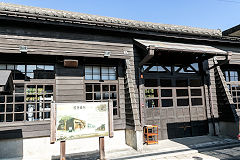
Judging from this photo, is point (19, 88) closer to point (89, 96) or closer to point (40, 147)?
point (40, 147)

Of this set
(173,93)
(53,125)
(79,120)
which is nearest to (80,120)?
(79,120)

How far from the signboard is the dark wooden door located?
2979mm

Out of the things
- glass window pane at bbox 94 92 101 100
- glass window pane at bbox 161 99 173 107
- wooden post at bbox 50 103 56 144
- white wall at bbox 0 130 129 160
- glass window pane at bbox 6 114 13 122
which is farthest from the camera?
glass window pane at bbox 161 99 173 107

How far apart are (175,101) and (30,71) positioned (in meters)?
6.41

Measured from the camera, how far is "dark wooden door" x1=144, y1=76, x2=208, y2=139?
747 cm

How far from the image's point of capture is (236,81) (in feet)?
30.0

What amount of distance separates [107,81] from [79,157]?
3089 millimetres

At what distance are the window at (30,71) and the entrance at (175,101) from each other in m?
4.13

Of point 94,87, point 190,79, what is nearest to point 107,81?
point 94,87

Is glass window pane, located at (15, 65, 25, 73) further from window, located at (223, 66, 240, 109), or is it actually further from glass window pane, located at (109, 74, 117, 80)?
window, located at (223, 66, 240, 109)

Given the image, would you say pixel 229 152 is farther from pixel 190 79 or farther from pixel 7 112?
pixel 7 112

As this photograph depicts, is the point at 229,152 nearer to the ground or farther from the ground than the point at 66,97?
nearer to the ground

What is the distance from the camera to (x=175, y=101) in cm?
781

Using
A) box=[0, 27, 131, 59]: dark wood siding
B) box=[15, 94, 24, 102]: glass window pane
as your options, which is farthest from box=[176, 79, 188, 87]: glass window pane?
box=[15, 94, 24, 102]: glass window pane
